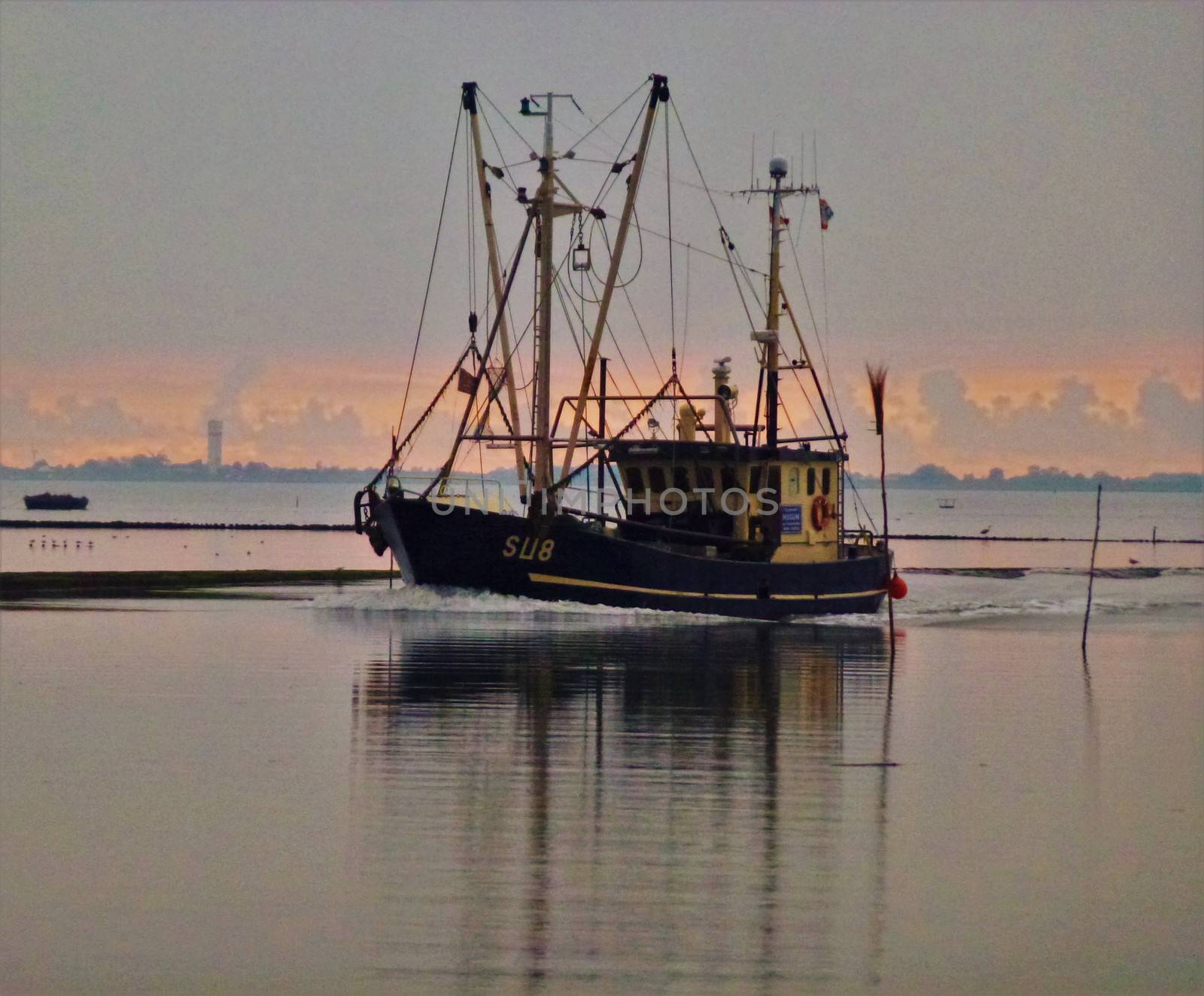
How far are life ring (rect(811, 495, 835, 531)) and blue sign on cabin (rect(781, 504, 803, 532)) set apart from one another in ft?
1.71

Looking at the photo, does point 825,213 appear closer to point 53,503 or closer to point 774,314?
point 774,314

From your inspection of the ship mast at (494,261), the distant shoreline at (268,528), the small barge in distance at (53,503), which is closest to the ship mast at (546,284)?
the ship mast at (494,261)

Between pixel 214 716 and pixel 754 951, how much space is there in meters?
10.9

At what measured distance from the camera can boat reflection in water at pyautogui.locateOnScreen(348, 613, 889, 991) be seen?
34.7 ft

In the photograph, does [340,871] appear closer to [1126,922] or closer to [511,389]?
[1126,922]

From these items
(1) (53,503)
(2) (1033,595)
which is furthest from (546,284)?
(1) (53,503)

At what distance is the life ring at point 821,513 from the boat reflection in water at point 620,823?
15515 millimetres

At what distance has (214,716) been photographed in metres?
20.1

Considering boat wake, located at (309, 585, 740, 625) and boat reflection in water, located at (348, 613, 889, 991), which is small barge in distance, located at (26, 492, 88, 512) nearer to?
boat wake, located at (309, 585, 740, 625)

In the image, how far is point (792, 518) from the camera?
4119 centimetres

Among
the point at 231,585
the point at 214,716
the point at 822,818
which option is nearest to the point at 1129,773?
the point at 822,818

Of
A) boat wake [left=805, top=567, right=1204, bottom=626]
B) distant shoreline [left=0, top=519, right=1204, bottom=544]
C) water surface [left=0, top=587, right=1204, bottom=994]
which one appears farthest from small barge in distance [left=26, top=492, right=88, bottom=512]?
water surface [left=0, top=587, right=1204, bottom=994]

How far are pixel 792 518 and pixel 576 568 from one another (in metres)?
6.05

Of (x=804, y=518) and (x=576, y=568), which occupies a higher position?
(x=804, y=518)
